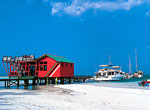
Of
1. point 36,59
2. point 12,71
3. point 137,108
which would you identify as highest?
point 36,59

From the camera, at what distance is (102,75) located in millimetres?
77500

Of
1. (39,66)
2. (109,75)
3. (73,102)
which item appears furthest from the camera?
(109,75)

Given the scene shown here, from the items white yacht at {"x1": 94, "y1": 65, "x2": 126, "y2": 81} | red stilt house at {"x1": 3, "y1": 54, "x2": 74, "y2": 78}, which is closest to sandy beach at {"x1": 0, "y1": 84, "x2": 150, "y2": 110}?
red stilt house at {"x1": 3, "y1": 54, "x2": 74, "y2": 78}

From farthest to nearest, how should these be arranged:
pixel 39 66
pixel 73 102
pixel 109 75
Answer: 1. pixel 109 75
2. pixel 39 66
3. pixel 73 102

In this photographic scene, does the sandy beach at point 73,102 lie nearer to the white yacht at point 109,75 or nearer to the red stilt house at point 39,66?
the red stilt house at point 39,66

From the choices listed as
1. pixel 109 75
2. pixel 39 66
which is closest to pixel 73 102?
pixel 39 66

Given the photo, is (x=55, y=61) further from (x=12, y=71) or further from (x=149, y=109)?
(x=149, y=109)

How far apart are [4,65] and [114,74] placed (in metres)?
50.6

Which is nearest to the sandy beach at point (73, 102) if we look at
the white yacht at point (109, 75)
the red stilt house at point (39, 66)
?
the red stilt house at point (39, 66)

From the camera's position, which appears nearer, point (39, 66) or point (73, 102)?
point (73, 102)

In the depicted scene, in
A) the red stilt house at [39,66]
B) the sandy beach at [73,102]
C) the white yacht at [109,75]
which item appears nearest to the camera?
the sandy beach at [73,102]

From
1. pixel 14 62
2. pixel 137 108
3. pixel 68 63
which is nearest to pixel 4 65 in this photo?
pixel 14 62

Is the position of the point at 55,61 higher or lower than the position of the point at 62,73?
higher

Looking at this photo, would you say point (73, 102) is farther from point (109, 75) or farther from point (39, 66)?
point (109, 75)
